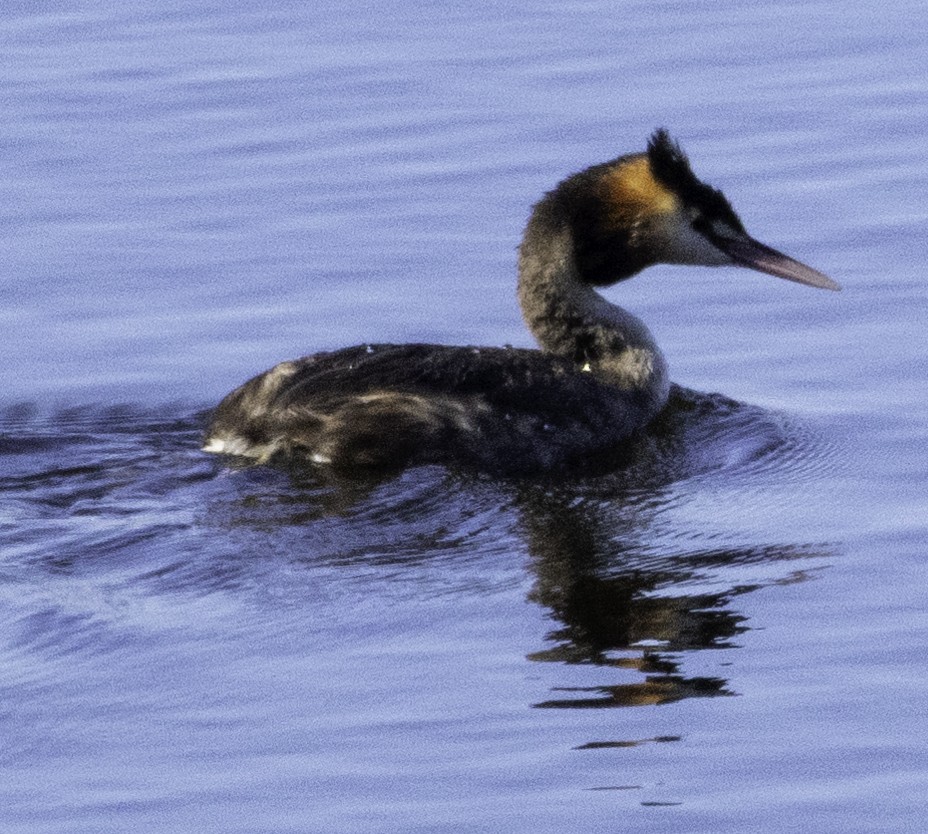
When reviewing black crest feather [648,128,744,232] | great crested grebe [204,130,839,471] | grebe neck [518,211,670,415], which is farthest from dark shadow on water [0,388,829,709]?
black crest feather [648,128,744,232]

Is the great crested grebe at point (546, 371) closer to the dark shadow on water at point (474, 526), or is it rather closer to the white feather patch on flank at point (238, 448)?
the white feather patch on flank at point (238, 448)

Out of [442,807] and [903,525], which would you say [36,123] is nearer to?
[903,525]

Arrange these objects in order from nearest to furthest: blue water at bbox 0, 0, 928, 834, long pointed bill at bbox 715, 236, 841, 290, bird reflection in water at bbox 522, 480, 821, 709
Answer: blue water at bbox 0, 0, 928, 834 → bird reflection in water at bbox 522, 480, 821, 709 → long pointed bill at bbox 715, 236, 841, 290

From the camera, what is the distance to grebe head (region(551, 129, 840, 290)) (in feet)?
30.4

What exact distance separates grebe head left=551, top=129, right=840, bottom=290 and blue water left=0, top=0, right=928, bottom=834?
415 millimetres

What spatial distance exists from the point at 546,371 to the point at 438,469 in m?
0.72

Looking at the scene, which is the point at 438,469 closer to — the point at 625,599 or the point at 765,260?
the point at 625,599

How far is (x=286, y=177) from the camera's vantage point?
1142cm

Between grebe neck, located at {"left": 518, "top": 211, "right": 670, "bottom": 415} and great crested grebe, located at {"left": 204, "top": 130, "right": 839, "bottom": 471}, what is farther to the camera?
grebe neck, located at {"left": 518, "top": 211, "right": 670, "bottom": 415}

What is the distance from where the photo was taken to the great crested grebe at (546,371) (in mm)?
8203

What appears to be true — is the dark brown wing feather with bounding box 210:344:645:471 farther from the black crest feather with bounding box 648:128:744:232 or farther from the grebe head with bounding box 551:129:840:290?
the black crest feather with bounding box 648:128:744:232

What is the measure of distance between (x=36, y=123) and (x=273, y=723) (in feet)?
21.5

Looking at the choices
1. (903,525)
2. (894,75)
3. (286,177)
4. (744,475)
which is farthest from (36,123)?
(903,525)

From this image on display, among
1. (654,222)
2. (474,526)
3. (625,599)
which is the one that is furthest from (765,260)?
(625,599)
